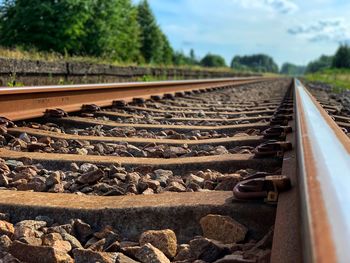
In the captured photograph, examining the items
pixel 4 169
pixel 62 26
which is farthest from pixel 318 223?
pixel 62 26

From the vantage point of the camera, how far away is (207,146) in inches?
135

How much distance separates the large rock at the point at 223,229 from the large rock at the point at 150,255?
23cm

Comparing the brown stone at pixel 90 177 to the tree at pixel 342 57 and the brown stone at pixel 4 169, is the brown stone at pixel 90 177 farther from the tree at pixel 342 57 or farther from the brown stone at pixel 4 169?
the tree at pixel 342 57

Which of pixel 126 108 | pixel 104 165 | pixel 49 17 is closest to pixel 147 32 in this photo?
pixel 49 17

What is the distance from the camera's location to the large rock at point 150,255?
1.57m

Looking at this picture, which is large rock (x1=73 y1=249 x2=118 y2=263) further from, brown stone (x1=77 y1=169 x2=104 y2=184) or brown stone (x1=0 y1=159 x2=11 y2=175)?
brown stone (x1=0 y1=159 x2=11 y2=175)

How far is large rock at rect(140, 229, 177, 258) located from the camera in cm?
169

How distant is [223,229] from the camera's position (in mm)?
1742

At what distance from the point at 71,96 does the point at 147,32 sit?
46026 mm

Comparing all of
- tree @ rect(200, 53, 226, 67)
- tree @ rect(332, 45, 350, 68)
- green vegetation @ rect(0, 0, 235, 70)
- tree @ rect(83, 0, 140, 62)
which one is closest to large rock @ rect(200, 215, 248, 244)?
green vegetation @ rect(0, 0, 235, 70)

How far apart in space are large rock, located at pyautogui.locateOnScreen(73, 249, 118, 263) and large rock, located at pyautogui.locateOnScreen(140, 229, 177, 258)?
0.50 feet

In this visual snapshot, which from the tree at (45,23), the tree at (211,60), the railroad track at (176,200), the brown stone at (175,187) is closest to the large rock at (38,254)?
the railroad track at (176,200)

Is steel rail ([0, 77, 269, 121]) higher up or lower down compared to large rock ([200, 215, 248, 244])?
higher up

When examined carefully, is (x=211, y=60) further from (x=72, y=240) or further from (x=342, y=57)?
(x=72, y=240)
